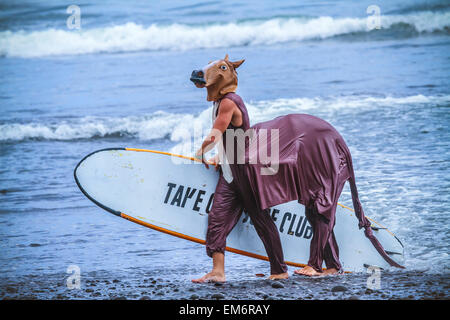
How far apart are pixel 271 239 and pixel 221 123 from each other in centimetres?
58

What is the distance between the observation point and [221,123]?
8.89 ft

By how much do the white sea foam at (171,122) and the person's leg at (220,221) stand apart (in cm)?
226

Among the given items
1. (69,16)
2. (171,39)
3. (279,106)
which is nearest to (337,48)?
(279,106)

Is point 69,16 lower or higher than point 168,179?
higher

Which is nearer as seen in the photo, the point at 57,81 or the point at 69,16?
the point at 69,16

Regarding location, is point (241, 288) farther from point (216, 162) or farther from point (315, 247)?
point (216, 162)

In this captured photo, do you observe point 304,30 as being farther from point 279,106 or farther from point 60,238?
point 60,238

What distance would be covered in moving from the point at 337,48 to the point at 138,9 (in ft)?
6.05

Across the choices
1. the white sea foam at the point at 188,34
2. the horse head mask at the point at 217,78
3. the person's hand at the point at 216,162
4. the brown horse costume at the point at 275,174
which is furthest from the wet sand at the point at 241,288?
the white sea foam at the point at 188,34

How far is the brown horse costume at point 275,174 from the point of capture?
278cm

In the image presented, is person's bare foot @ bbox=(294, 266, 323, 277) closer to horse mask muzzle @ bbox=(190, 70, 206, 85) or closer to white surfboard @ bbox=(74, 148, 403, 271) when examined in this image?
white surfboard @ bbox=(74, 148, 403, 271)

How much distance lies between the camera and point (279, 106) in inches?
204
